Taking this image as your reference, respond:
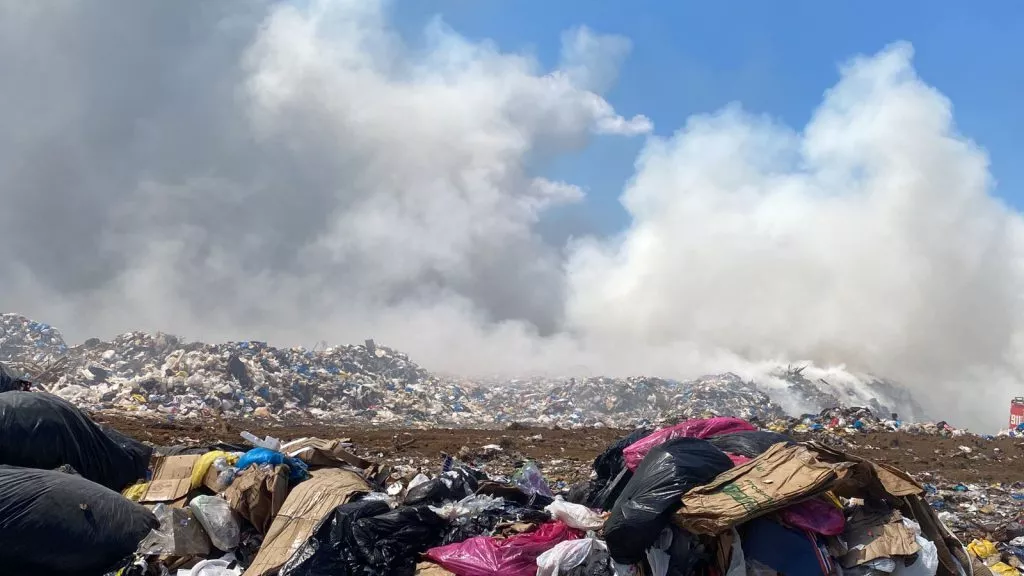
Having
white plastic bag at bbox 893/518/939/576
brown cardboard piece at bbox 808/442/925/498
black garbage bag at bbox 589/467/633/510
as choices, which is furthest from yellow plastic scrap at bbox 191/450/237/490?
white plastic bag at bbox 893/518/939/576

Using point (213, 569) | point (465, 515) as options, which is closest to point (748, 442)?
point (465, 515)

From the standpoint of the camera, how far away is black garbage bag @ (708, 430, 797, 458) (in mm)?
3985

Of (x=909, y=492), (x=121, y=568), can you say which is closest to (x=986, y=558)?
(x=909, y=492)

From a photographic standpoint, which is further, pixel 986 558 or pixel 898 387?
pixel 898 387

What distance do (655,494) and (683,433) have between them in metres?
1.13

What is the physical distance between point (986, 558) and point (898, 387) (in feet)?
83.5

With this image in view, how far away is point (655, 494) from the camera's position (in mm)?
3387

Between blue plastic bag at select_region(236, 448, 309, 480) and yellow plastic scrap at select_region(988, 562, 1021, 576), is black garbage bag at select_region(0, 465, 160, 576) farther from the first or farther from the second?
yellow plastic scrap at select_region(988, 562, 1021, 576)

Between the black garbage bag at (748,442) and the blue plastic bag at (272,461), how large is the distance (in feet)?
9.04

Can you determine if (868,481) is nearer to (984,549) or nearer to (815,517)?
(815,517)

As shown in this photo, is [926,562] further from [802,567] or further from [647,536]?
[647,536]

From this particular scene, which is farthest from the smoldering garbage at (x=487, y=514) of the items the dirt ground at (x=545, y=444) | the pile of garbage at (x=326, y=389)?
the pile of garbage at (x=326, y=389)

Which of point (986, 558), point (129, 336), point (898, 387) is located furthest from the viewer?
point (898, 387)

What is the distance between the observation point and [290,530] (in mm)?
4000
